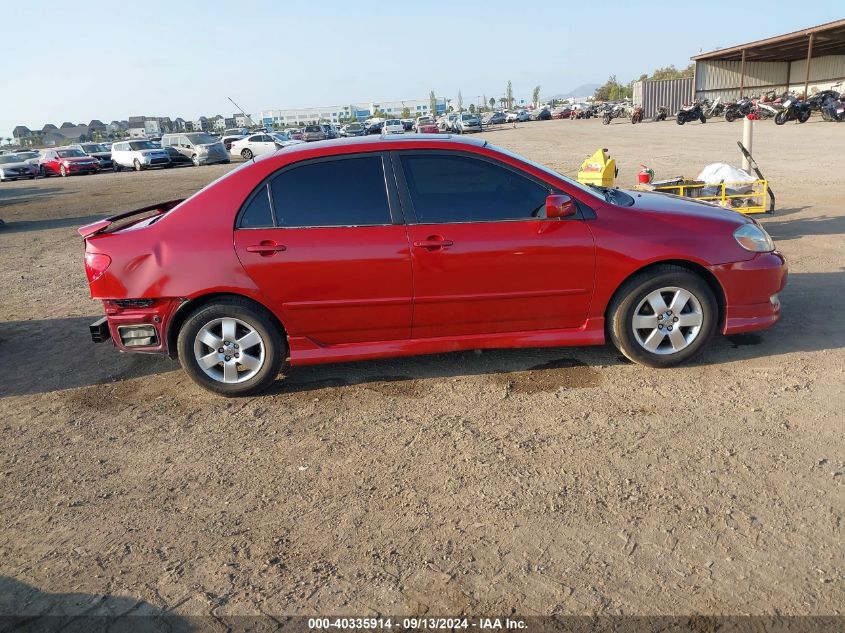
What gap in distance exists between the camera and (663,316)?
14.8 feet

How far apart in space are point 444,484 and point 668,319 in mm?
2096

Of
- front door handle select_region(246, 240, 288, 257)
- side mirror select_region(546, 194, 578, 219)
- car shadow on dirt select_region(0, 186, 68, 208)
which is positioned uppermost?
side mirror select_region(546, 194, 578, 219)

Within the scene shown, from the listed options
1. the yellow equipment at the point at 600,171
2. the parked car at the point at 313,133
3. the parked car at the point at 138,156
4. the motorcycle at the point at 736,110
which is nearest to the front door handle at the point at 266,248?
the yellow equipment at the point at 600,171

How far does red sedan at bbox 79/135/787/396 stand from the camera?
14.3 ft

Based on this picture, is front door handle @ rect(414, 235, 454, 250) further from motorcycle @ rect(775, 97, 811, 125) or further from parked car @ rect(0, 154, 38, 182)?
parked car @ rect(0, 154, 38, 182)

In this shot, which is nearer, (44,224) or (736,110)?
(44,224)

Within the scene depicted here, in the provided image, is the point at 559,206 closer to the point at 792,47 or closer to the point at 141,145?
the point at 141,145

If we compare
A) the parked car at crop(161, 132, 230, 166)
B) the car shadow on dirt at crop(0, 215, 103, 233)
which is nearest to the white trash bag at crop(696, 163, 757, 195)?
the car shadow on dirt at crop(0, 215, 103, 233)

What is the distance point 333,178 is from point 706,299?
2.64m

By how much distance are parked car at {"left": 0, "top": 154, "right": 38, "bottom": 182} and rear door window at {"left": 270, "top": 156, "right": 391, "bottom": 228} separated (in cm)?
3527

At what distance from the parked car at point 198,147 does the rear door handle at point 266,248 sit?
31536mm

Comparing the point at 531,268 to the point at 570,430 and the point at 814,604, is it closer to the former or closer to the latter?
the point at 570,430

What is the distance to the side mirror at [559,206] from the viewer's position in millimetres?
4301

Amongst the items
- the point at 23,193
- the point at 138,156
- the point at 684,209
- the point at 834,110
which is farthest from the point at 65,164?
the point at 834,110
